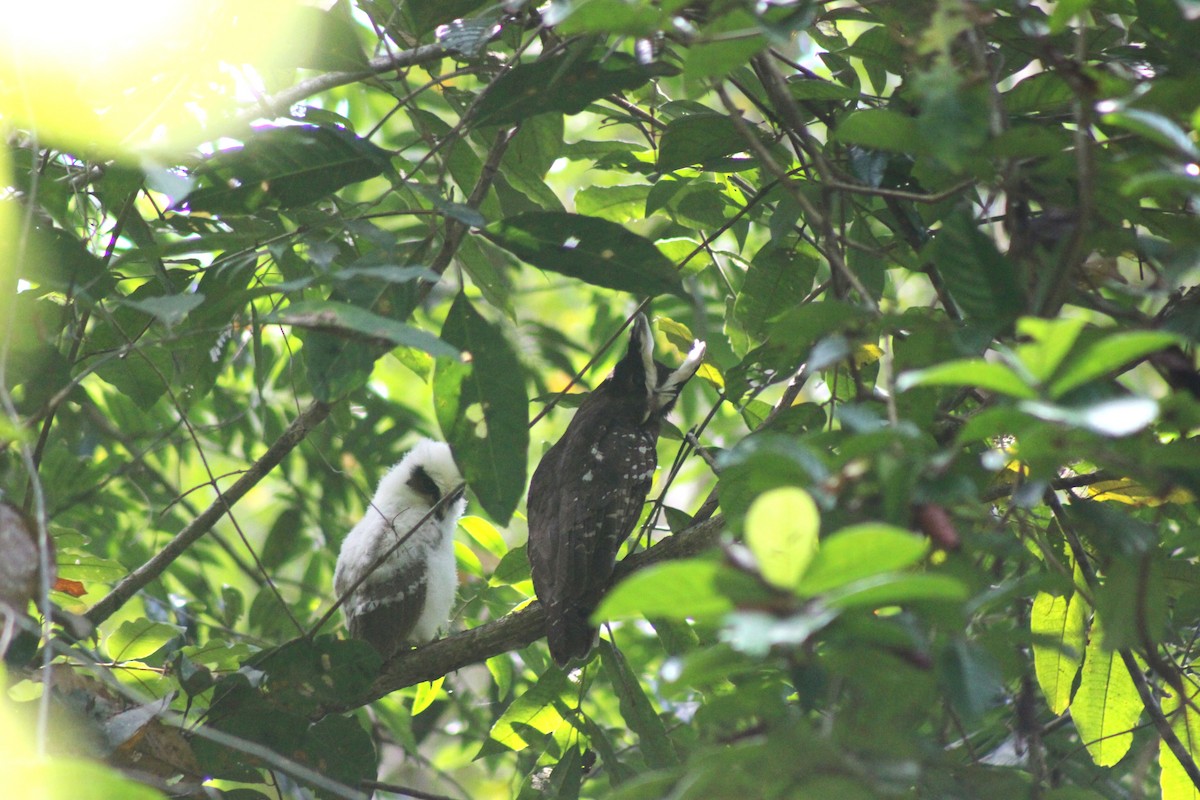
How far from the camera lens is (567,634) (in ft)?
9.59

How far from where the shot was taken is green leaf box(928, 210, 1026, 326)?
1.38 meters

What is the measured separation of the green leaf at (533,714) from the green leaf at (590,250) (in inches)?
50.1

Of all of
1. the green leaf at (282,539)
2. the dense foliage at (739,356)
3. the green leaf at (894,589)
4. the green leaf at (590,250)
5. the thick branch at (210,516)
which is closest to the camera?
the green leaf at (894,589)

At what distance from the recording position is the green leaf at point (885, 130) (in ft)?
4.41

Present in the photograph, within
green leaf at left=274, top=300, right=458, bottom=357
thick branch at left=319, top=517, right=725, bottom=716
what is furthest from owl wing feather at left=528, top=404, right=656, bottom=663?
green leaf at left=274, top=300, right=458, bottom=357

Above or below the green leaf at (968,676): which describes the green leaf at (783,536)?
above

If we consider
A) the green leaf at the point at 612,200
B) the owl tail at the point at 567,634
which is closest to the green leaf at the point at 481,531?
the owl tail at the point at 567,634

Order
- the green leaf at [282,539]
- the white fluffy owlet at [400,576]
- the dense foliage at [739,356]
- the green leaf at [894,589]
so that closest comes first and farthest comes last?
1. the green leaf at [894,589]
2. the dense foliage at [739,356]
3. the white fluffy owlet at [400,576]
4. the green leaf at [282,539]

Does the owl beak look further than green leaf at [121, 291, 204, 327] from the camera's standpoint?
Yes

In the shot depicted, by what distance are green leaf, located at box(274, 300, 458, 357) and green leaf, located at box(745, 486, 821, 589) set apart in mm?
507

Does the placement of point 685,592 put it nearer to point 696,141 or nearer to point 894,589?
point 894,589

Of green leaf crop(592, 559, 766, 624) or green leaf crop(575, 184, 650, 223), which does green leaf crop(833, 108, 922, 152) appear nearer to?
green leaf crop(592, 559, 766, 624)

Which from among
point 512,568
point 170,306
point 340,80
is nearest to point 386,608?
point 512,568

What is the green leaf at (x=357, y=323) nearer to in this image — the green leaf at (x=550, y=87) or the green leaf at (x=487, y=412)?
the green leaf at (x=487, y=412)
